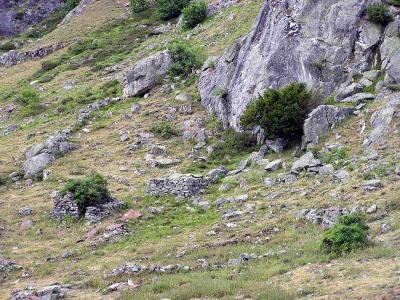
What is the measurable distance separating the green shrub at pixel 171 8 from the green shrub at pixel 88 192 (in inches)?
1329

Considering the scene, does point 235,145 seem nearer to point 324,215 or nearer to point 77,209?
point 77,209

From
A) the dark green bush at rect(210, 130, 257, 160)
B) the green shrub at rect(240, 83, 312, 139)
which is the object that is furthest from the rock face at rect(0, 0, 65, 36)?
the green shrub at rect(240, 83, 312, 139)

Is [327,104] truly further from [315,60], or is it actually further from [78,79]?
[78,79]

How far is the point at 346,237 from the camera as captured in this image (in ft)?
50.2

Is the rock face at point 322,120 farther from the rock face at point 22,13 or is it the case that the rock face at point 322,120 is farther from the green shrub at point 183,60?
the rock face at point 22,13

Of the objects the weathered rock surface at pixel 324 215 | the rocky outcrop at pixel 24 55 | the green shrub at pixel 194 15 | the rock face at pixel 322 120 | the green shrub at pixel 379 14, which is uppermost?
the green shrub at pixel 379 14

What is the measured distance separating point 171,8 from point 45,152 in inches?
1110

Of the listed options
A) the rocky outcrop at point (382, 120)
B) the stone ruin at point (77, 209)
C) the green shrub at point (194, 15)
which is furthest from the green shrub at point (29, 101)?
the rocky outcrop at point (382, 120)

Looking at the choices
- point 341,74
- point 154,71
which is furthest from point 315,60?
point 154,71

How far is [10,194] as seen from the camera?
2770cm

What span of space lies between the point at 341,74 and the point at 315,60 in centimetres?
143

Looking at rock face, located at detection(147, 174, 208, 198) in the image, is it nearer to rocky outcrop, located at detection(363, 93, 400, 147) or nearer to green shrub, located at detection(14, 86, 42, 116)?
rocky outcrop, located at detection(363, 93, 400, 147)

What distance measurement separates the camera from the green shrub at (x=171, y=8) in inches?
2165

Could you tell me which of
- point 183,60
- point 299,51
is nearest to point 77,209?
point 299,51
